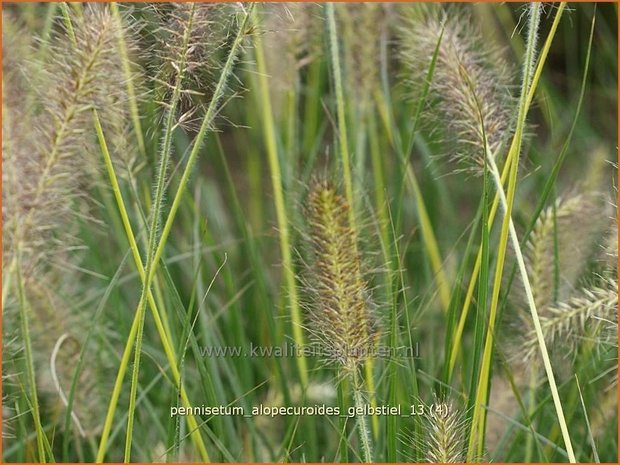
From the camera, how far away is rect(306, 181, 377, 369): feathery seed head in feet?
3.53

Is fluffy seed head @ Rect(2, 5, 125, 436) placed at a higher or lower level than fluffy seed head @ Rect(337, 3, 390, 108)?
lower

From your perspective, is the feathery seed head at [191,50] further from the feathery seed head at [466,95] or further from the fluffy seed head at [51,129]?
the feathery seed head at [466,95]

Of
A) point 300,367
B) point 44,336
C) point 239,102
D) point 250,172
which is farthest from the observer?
point 239,102

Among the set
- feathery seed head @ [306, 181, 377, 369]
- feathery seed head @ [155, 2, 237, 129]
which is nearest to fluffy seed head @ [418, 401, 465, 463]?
feathery seed head @ [306, 181, 377, 369]

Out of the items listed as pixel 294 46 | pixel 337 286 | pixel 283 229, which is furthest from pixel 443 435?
pixel 294 46

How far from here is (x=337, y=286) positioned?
3.56 feet

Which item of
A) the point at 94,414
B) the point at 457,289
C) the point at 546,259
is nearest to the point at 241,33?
the point at 457,289

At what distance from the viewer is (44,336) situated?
1502mm

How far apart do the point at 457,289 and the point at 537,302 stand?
35 centimetres

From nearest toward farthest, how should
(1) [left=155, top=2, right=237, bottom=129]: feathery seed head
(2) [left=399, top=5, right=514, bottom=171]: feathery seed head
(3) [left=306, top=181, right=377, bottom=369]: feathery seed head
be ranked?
(1) [left=155, top=2, right=237, bottom=129]: feathery seed head
(3) [left=306, top=181, right=377, bottom=369]: feathery seed head
(2) [left=399, top=5, right=514, bottom=171]: feathery seed head

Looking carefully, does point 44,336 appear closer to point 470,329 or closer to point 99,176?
point 99,176

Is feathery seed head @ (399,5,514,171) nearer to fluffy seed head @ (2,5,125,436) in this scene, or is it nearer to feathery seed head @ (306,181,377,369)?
feathery seed head @ (306,181,377,369)

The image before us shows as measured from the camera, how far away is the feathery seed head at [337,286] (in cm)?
108

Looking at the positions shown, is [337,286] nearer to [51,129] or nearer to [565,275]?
[51,129]
